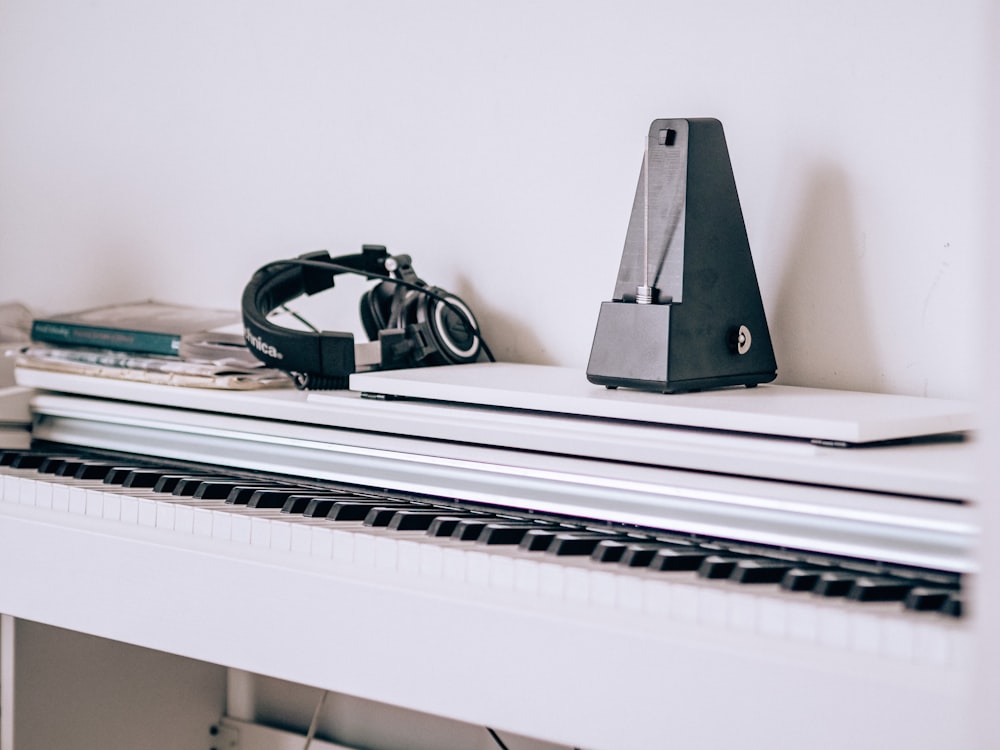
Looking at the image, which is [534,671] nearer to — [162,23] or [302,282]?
[302,282]

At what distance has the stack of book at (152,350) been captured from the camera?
1326mm

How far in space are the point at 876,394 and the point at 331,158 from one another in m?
0.85

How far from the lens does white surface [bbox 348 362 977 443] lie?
0.90m

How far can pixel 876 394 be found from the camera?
1150mm

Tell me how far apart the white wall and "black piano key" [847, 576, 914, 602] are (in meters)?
0.20

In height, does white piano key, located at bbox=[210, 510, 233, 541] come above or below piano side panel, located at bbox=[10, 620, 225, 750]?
above

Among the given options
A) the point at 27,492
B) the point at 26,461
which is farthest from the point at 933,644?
the point at 26,461

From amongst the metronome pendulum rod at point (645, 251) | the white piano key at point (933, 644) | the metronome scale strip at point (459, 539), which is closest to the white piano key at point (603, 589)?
the metronome scale strip at point (459, 539)

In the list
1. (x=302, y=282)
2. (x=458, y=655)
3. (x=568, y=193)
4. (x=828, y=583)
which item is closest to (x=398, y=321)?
(x=302, y=282)

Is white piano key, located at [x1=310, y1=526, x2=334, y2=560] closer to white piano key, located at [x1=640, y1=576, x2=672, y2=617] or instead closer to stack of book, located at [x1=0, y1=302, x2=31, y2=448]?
white piano key, located at [x1=640, y1=576, x2=672, y2=617]

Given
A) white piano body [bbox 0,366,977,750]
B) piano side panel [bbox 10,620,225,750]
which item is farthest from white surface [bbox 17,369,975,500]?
piano side panel [bbox 10,620,225,750]

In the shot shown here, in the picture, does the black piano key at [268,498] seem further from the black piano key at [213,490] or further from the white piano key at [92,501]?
the white piano key at [92,501]

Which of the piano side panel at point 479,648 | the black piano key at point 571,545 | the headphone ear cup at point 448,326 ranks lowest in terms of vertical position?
the piano side panel at point 479,648

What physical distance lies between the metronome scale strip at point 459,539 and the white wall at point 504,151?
0.22 metres
